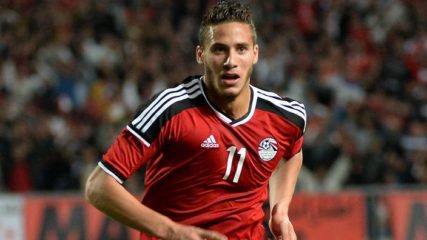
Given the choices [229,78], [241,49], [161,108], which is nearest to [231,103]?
[229,78]

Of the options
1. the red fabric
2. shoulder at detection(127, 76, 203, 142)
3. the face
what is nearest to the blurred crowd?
the red fabric

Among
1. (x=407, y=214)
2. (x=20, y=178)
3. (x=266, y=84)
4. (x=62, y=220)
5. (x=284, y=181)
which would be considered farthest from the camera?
(x=266, y=84)

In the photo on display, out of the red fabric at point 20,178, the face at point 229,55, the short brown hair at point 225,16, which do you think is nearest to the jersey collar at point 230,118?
the face at point 229,55

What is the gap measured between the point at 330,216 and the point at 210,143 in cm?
592

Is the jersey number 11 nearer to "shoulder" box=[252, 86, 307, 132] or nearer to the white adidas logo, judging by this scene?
the white adidas logo

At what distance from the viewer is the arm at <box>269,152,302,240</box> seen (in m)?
5.02

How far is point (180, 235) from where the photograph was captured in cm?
451

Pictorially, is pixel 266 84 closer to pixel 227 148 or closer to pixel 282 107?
pixel 282 107

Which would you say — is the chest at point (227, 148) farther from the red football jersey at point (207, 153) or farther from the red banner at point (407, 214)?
the red banner at point (407, 214)

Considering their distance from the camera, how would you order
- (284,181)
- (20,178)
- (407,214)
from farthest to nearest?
(20,178) → (407,214) → (284,181)

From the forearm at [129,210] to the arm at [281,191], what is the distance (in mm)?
662

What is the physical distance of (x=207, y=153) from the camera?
492cm

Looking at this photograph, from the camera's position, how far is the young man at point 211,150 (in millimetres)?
4645

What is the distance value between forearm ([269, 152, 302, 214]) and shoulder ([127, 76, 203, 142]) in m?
0.68
